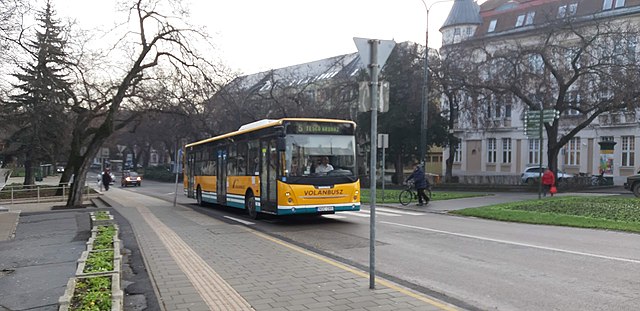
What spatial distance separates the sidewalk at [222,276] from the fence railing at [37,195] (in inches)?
715

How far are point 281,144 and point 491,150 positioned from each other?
4915 cm

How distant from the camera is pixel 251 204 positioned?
630 inches

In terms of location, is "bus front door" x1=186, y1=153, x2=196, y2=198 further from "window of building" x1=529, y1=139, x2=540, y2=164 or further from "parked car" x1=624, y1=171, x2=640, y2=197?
"window of building" x1=529, y1=139, x2=540, y2=164

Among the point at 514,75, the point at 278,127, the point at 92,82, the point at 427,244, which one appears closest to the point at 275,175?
the point at 278,127

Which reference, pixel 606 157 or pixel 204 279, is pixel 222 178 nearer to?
pixel 204 279

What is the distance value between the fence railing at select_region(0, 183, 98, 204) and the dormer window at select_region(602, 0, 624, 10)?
1816 inches

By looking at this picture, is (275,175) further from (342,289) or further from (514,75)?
(514,75)

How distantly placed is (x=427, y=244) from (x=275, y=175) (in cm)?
502

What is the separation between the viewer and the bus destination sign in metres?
13.9

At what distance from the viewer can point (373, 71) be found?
6.30m

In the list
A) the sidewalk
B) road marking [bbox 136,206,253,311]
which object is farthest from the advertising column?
road marking [bbox 136,206,253,311]

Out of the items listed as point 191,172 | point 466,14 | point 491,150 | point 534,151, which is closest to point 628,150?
point 534,151

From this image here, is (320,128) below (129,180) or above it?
above

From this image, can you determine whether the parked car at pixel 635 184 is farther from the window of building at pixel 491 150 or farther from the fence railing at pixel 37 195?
the window of building at pixel 491 150
